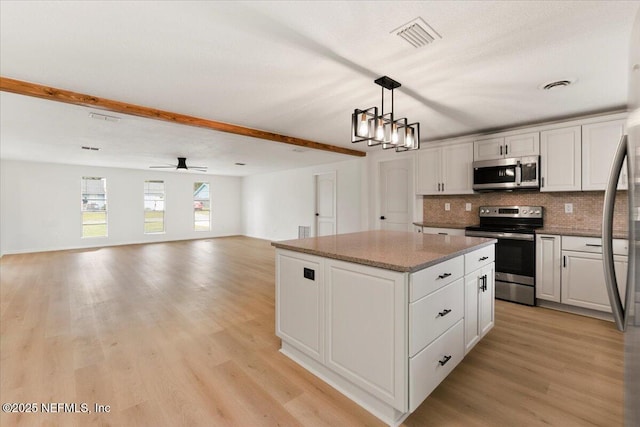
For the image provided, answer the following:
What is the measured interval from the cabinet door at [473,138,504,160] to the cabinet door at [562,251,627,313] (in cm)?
152

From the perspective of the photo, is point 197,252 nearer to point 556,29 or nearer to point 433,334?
point 433,334

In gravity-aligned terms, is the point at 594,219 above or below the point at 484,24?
below

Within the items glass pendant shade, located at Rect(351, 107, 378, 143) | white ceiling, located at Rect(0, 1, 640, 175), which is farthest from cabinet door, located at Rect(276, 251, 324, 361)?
white ceiling, located at Rect(0, 1, 640, 175)

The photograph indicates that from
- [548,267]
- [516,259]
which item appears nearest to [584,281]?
[548,267]

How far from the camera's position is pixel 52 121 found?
3.65 metres

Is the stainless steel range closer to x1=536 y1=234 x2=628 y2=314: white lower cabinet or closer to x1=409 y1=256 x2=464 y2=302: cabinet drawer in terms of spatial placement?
x1=536 y1=234 x2=628 y2=314: white lower cabinet

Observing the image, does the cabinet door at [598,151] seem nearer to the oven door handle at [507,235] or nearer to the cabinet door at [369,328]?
the oven door handle at [507,235]

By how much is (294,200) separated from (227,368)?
6.40m

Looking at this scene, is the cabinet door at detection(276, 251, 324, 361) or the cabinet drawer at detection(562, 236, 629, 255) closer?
the cabinet door at detection(276, 251, 324, 361)

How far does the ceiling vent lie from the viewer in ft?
5.78

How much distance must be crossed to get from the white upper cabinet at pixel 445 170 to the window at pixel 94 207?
8.35 m

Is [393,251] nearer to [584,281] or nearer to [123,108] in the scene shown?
[584,281]

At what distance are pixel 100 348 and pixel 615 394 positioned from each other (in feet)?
12.8

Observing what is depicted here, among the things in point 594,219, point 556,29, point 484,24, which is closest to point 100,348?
point 484,24
